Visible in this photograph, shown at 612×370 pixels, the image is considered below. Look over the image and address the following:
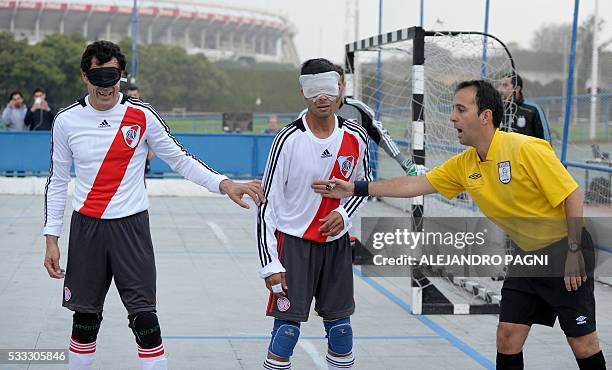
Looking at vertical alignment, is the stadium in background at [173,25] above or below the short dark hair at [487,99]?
below

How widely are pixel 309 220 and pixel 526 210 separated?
47.3 inches

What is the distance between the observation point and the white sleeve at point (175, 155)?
6113mm

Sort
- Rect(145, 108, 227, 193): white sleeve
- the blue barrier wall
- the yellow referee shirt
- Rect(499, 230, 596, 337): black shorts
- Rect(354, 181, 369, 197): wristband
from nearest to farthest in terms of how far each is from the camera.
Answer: the yellow referee shirt
Rect(499, 230, 596, 337): black shorts
Rect(354, 181, 369, 197): wristband
Rect(145, 108, 227, 193): white sleeve
the blue barrier wall

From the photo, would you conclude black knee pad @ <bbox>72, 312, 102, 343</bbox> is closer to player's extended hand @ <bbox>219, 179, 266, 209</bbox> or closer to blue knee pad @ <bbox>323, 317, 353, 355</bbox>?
player's extended hand @ <bbox>219, 179, 266, 209</bbox>

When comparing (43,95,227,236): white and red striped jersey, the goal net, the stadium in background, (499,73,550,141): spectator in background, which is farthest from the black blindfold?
the stadium in background

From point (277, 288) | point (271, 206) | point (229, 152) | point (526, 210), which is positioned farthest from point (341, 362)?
point (229, 152)

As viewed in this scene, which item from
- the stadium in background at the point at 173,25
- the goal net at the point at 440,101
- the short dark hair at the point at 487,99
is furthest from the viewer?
the stadium in background at the point at 173,25

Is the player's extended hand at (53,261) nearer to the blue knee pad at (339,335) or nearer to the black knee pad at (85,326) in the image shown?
the black knee pad at (85,326)

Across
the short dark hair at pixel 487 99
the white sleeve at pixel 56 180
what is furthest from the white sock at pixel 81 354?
the short dark hair at pixel 487 99

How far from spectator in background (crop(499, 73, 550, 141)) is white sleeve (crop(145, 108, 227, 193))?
4929 millimetres

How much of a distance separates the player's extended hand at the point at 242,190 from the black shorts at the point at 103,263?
546mm

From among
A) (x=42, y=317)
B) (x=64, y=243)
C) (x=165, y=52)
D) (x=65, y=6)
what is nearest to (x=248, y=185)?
(x=42, y=317)

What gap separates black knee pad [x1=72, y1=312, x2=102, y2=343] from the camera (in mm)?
6047

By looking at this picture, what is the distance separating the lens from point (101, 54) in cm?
595
